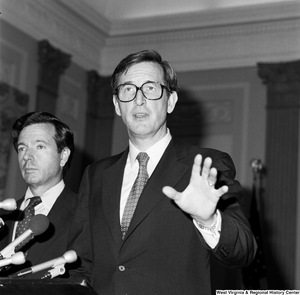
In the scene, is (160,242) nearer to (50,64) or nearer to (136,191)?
(136,191)

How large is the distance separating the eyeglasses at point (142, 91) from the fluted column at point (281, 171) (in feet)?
19.2

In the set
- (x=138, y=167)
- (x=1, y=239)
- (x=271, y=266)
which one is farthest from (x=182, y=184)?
(x=271, y=266)

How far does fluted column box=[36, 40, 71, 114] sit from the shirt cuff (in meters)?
6.44

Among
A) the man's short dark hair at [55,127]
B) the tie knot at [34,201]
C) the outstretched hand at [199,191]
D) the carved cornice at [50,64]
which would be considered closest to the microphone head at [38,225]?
the outstretched hand at [199,191]

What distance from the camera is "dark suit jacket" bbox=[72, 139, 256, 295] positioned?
89.0 inches

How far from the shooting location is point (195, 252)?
2336mm

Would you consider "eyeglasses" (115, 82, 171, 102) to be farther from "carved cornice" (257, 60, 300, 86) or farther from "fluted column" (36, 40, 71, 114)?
"carved cornice" (257, 60, 300, 86)

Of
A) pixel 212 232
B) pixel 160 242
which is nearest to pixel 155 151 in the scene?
pixel 160 242

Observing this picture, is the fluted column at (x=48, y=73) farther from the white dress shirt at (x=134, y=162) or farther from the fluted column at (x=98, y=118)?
the white dress shirt at (x=134, y=162)

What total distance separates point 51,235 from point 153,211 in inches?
31.6

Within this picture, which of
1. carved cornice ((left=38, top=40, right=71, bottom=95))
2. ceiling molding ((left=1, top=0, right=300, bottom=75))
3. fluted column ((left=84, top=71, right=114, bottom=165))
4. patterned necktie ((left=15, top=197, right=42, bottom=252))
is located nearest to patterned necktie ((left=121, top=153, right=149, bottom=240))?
patterned necktie ((left=15, top=197, right=42, bottom=252))

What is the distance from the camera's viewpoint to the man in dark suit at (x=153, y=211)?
6.91 feet

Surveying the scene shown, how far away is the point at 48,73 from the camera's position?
8555mm

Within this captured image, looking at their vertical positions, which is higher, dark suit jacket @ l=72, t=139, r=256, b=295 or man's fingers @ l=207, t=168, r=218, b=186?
man's fingers @ l=207, t=168, r=218, b=186
